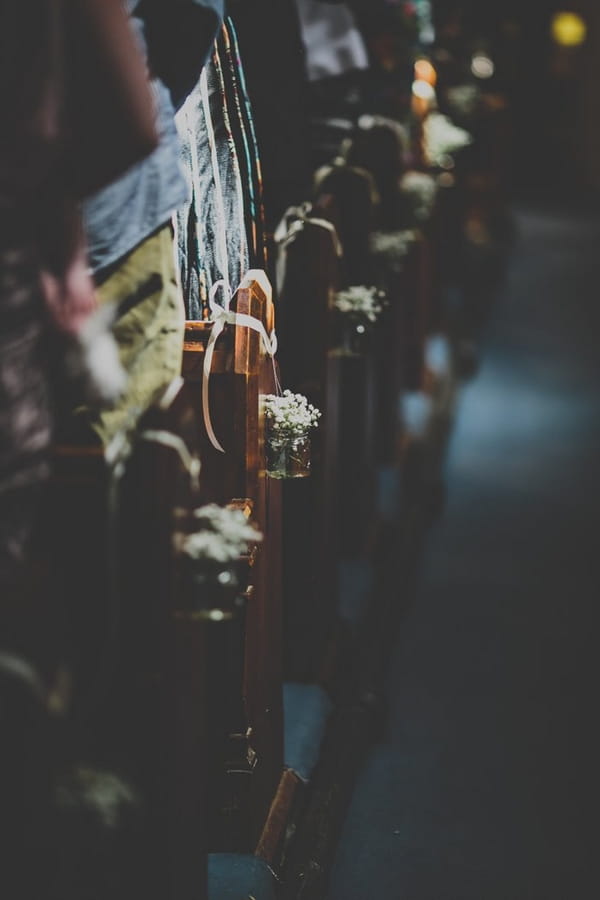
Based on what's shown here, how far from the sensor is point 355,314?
4.54m

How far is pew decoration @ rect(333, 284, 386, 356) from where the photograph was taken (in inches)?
178

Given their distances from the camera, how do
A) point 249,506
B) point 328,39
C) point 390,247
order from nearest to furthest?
point 249,506, point 328,39, point 390,247

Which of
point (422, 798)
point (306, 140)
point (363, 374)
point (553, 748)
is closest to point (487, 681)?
point (553, 748)

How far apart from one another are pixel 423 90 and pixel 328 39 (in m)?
3.39

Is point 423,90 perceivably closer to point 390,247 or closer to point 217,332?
point 390,247

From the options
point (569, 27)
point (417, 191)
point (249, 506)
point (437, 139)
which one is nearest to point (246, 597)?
point (249, 506)

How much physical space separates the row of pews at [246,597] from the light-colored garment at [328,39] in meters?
0.41

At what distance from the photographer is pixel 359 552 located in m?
Result: 6.05

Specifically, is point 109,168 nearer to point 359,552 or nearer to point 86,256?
point 86,256

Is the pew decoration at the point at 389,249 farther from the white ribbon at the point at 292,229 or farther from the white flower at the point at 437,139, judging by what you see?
the white flower at the point at 437,139

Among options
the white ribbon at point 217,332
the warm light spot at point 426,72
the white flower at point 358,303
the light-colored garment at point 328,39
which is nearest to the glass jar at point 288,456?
the white ribbon at point 217,332

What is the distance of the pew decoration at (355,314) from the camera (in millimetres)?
4531

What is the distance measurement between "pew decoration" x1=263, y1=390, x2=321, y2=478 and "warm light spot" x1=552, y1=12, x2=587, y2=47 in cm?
1663

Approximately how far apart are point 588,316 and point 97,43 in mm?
11023
